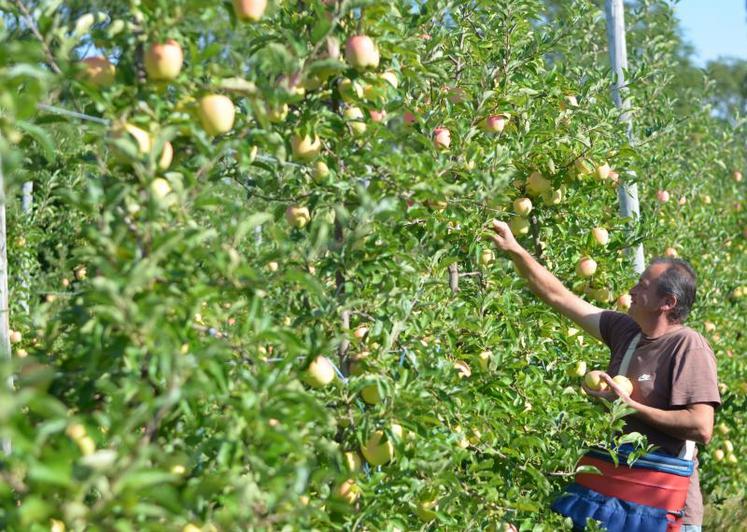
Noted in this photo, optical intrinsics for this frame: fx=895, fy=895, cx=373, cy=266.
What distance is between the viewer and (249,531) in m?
1.42

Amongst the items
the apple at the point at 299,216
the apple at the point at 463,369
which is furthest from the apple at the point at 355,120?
the apple at the point at 463,369

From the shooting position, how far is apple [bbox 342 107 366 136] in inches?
80.9

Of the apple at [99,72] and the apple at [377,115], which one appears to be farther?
the apple at [377,115]

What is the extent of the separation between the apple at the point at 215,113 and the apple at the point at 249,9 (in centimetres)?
17

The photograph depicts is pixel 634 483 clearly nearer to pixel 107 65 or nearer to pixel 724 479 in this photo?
pixel 107 65

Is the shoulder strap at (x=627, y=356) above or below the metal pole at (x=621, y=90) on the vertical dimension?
below

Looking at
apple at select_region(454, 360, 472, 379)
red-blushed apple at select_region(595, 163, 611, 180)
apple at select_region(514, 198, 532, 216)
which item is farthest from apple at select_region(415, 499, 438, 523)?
red-blushed apple at select_region(595, 163, 611, 180)

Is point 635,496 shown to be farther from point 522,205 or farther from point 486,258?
point 522,205

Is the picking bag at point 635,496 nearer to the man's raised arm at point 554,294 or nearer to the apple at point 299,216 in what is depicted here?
the man's raised arm at point 554,294

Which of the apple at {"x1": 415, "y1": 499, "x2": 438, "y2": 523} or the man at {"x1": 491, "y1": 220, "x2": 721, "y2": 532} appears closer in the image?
the apple at {"x1": 415, "y1": 499, "x2": 438, "y2": 523}

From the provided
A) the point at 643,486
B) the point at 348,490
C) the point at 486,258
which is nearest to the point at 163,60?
the point at 348,490

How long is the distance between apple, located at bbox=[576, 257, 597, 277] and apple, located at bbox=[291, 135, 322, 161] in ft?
5.82

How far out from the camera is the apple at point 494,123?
115 inches

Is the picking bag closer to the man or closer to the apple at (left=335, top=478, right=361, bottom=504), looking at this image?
the man
